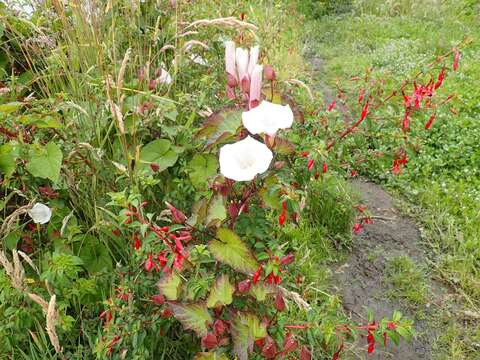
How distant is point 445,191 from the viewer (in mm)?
3125

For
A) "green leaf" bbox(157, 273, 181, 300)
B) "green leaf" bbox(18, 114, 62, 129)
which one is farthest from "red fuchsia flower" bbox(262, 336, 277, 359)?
"green leaf" bbox(18, 114, 62, 129)

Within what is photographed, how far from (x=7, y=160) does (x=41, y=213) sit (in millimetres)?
211

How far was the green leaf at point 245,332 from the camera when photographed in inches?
55.7

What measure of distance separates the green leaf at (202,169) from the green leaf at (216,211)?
0.78 ft

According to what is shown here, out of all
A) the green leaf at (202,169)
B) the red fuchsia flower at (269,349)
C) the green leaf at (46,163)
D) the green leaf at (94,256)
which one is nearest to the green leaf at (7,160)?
the green leaf at (46,163)

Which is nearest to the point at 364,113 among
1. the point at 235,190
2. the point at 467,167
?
the point at 235,190

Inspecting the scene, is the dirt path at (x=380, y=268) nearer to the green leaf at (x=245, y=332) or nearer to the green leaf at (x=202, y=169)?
the green leaf at (x=245, y=332)

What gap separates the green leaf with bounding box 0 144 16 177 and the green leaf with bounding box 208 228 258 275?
775mm

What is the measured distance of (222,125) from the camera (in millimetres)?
1473

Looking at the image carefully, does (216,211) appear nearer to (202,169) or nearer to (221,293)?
(221,293)

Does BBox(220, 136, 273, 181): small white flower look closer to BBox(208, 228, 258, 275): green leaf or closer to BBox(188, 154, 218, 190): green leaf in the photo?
BBox(208, 228, 258, 275): green leaf

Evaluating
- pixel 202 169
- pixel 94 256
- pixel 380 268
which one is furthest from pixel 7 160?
pixel 380 268

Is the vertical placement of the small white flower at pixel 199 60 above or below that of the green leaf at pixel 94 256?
above

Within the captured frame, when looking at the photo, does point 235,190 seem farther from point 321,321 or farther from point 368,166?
point 368,166
